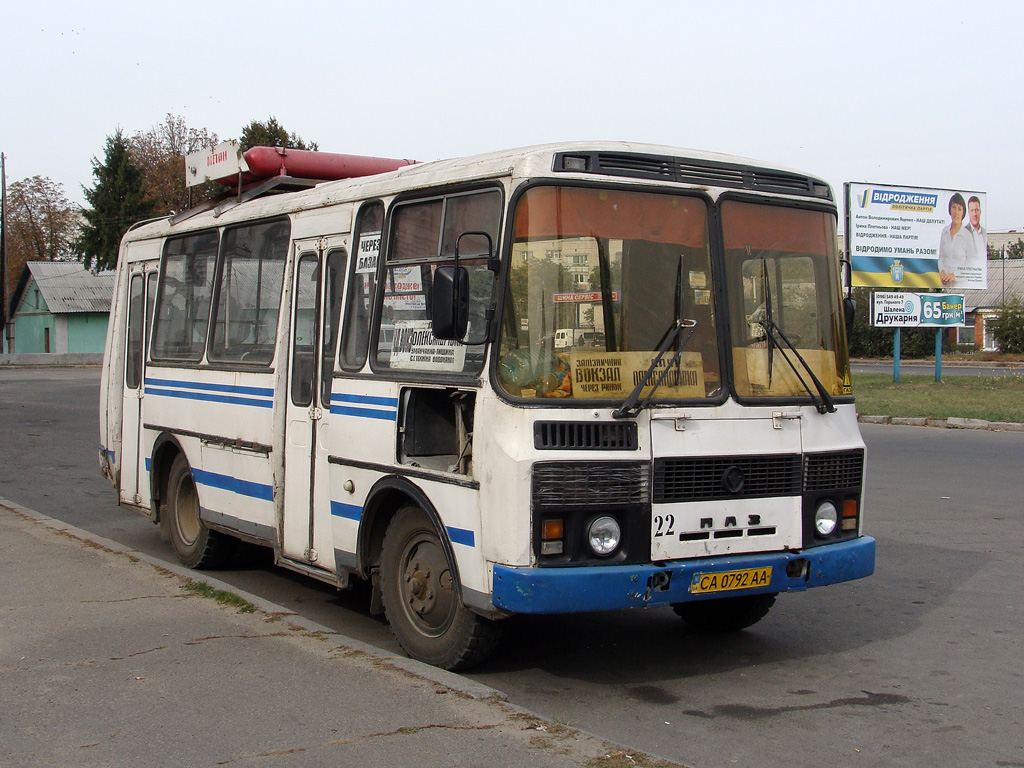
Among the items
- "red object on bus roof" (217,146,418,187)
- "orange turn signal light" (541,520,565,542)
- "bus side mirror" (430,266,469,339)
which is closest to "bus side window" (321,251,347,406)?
"bus side mirror" (430,266,469,339)

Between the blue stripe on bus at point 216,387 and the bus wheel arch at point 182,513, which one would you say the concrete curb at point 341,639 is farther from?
the blue stripe on bus at point 216,387

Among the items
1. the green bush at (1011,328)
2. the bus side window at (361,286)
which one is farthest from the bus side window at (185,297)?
the green bush at (1011,328)

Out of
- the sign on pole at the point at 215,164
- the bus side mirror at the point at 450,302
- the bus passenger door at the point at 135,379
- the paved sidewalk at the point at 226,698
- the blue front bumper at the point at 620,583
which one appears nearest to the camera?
the paved sidewalk at the point at 226,698

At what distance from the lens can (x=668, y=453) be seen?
5605mm

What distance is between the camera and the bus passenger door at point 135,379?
32.7 ft

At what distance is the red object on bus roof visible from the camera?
9234 millimetres

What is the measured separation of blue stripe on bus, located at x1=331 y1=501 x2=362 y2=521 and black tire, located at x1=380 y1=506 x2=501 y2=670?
27 cm

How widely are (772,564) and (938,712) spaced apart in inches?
41.7

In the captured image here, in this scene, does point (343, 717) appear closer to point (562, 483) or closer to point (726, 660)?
point (562, 483)

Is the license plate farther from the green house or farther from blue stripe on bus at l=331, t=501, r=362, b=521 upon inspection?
the green house

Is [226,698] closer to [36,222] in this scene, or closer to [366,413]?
[366,413]

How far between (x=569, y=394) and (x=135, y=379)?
5927 millimetres

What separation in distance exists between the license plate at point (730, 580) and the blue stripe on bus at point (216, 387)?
136 inches

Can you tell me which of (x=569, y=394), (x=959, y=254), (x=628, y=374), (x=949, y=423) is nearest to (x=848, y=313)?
(x=628, y=374)
